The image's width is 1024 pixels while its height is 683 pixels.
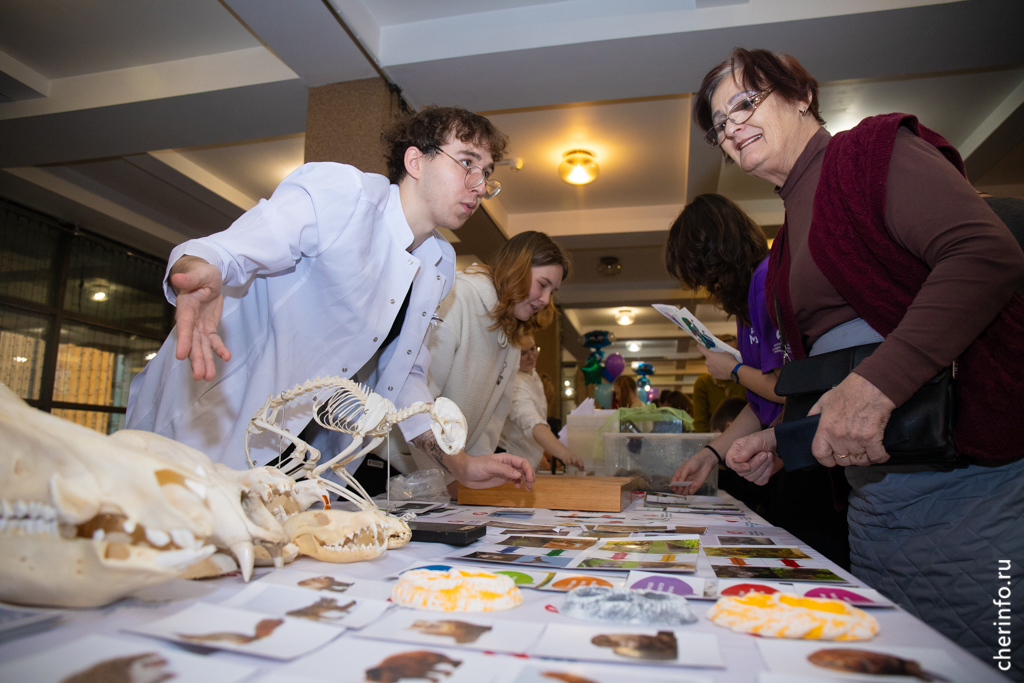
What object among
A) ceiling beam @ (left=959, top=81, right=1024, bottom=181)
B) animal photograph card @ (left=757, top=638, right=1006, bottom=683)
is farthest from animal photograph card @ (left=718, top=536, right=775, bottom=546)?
ceiling beam @ (left=959, top=81, right=1024, bottom=181)

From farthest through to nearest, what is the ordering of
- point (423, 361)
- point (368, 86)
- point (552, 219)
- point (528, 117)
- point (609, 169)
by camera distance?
point (552, 219)
point (609, 169)
point (528, 117)
point (368, 86)
point (423, 361)

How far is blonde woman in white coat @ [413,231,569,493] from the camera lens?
7.80ft

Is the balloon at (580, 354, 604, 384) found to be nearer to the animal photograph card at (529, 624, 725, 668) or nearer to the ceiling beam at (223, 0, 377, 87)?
the ceiling beam at (223, 0, 377, 87)

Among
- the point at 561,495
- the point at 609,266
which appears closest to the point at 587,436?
the point at 561,495

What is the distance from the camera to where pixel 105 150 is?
4.84 m

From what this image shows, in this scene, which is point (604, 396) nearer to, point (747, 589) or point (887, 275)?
point (887, 275)

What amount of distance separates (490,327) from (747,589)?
1.82m

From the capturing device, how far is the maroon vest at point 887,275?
1016 mm

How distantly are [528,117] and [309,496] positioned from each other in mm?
4108

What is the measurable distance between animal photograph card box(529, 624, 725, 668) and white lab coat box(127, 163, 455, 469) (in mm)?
1017

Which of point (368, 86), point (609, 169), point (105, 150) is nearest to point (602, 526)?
point (368, 86)

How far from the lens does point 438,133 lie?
6.12 feet

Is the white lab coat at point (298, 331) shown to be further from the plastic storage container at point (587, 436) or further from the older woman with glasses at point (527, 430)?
the older woman with glasses at point (527, 430)

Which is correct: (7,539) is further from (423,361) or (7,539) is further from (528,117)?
(528,117)
